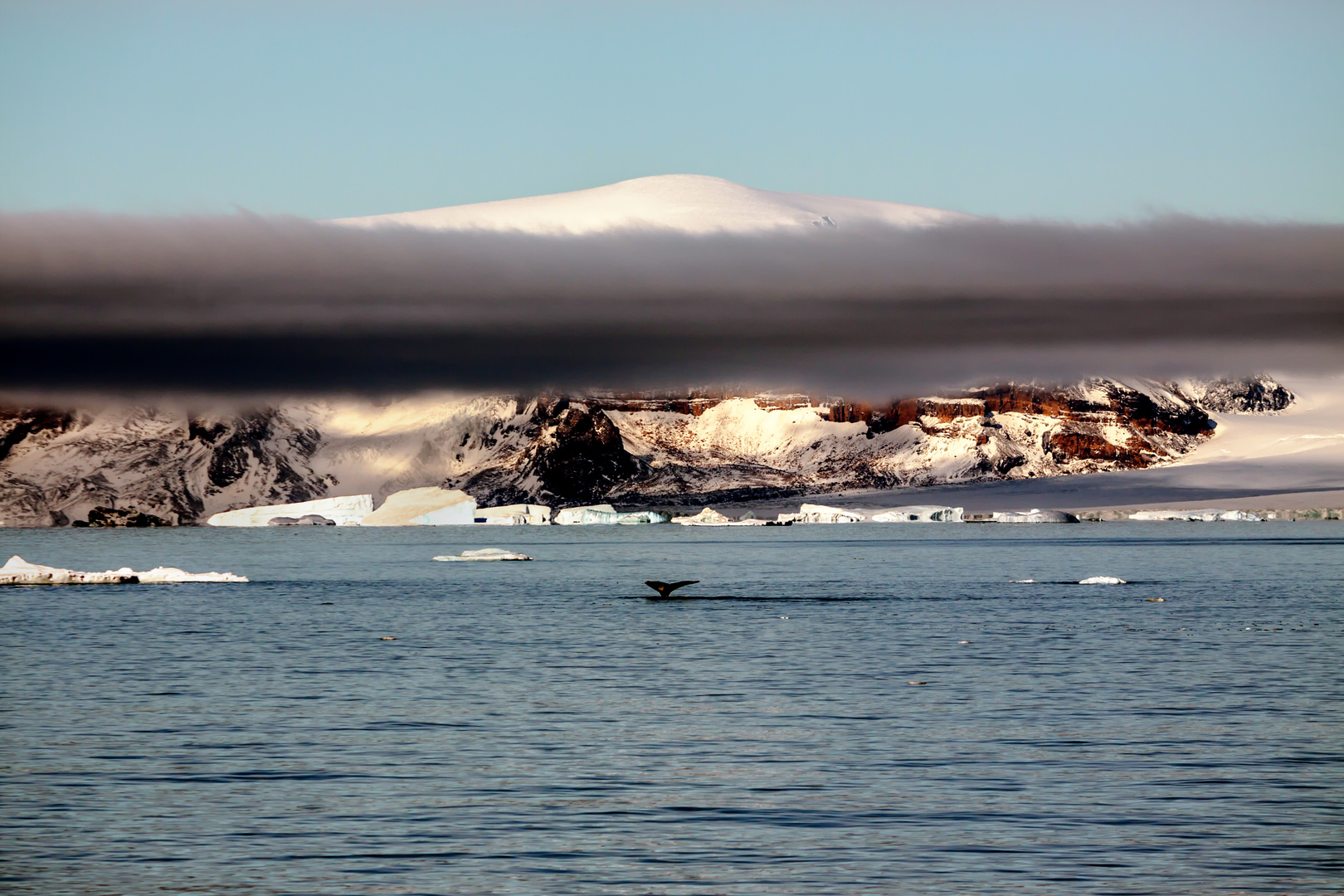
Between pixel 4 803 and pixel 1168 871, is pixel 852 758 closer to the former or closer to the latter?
pixel 1168 871

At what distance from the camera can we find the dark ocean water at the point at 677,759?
91.9ft

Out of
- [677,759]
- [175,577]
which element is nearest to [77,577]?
[175,577]

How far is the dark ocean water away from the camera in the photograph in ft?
91.9

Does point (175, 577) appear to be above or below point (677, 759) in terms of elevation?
below

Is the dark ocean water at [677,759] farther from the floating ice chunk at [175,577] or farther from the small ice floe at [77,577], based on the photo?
the floating ice chunk at [175,577]

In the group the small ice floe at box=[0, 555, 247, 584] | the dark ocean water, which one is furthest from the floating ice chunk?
the dark ocean water

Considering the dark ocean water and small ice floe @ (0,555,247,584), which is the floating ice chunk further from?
the dark ocean water

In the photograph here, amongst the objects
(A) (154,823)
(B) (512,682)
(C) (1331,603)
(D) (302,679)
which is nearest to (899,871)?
(A) (154,823)

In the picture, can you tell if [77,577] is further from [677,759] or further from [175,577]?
[677,759]

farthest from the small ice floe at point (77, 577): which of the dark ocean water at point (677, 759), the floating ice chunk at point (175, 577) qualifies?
the dark ocean water at point (677, 759)

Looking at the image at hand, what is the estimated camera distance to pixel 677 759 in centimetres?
3969

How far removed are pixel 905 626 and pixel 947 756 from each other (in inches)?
1875

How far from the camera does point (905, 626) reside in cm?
8688

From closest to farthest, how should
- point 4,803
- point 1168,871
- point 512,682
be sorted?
point 1168,871 → point 4,803 → point 512,682
